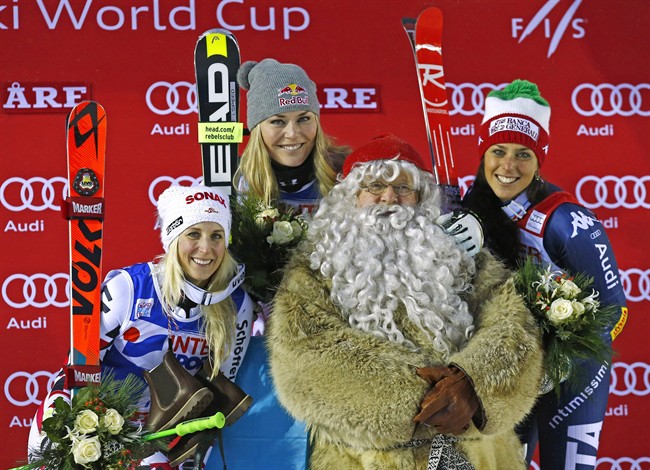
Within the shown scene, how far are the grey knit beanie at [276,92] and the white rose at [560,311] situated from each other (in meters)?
1.48

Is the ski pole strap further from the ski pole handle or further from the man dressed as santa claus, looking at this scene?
the ski pole handle

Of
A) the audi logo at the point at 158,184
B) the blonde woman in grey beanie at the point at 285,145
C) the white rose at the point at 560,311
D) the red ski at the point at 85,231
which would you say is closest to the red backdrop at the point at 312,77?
the audi logo at the point at 158,184

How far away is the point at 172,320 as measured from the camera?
3887 mm

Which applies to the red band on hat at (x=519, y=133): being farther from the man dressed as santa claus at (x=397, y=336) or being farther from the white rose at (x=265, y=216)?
the white rose at (x=265, y=216)

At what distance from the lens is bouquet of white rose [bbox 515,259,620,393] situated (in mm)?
3734

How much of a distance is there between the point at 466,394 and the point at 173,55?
3.07 m

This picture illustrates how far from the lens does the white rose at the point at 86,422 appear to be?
3.49m

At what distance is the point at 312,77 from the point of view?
581cm

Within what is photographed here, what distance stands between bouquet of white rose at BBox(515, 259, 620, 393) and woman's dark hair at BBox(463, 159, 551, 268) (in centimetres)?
34

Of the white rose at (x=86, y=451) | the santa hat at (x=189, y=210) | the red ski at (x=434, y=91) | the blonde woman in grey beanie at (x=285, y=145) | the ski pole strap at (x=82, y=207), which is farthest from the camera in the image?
the red ski at (x=434, y=91)

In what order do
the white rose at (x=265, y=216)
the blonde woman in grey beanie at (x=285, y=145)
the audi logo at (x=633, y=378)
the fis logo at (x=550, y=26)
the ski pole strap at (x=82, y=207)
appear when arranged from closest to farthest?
the ski pole strap at (x=82, y=207), the white rose at (x=265, y=216), the blonde woman in grey beanie at (x=285, y=145), the fis logo at (x=550, y=26), the audi logo at (x=633, y=378)

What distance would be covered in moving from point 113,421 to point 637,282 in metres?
3.63

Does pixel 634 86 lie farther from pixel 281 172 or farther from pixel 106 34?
pixel 106 34

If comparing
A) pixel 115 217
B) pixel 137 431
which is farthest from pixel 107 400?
pixel 115 217
